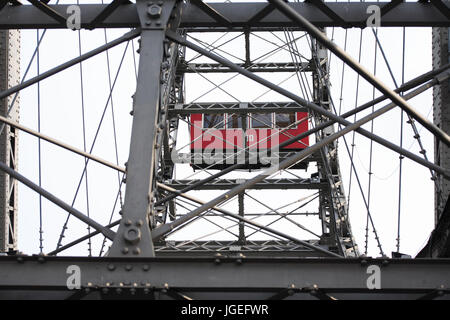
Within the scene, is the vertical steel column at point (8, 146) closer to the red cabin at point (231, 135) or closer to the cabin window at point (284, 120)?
the red cabin at point (231, 135)

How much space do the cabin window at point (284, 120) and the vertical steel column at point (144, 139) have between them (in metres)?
17.5

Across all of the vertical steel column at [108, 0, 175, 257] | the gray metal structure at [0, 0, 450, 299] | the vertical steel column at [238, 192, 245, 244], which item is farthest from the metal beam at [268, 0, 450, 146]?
the vertical steel column at [238, 192, 245, 244]

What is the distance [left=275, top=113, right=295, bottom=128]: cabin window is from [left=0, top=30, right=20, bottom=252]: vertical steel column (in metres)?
11.7

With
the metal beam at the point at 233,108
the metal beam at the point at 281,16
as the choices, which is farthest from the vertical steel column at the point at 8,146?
the metal beam at the point at 233,108

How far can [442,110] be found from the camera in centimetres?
1430

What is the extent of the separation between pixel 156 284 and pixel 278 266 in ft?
3.72

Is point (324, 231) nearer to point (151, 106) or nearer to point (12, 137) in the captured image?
point (12, 137)

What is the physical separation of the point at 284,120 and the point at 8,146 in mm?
12348

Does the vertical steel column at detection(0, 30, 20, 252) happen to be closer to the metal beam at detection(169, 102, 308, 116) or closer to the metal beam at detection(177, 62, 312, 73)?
the metal beam at detection(169, 102, 308, 116)

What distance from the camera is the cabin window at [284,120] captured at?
27.6m

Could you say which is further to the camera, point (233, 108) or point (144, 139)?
point (233, 108)

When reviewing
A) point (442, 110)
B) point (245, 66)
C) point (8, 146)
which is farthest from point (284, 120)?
point (442, 110)

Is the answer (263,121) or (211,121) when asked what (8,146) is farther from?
(263,121)
